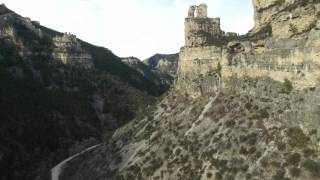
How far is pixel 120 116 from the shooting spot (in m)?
140

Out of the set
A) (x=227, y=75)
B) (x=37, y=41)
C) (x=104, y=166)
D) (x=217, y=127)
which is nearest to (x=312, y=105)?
(x=217, y=127)

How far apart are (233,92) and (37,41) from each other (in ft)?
379

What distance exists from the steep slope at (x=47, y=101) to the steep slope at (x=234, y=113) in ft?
85.6

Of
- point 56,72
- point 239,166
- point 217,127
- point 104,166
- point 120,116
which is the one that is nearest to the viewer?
point 239,166

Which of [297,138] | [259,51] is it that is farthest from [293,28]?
[297,138]

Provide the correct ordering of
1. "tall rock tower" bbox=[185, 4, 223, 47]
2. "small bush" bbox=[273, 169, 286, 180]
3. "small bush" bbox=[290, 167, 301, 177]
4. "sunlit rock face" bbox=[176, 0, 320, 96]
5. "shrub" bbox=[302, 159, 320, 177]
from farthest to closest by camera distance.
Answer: "tall rock tower" bbox=[185, 4, 223, 47] → "sunlit rock face" bbox=[176, 0, 320, 96] → "small bush" bbox=[273, 169, 286, 180] → "small bush" bbox=[290, 167, 301, 177] → "shrub" bbox=[302, 159, 320, 177]

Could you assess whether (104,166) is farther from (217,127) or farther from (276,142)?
(276,142)

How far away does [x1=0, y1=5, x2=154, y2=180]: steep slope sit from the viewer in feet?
348

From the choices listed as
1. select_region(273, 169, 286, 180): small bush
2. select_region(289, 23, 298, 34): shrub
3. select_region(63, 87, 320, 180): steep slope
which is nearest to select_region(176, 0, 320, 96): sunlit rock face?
select_region(289, 23, 298, 34): shrub

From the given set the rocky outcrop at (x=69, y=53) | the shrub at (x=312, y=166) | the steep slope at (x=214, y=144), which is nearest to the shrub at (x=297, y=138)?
the steep slope at (x=214, y=144)

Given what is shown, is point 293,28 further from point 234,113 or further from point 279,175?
point 279,175

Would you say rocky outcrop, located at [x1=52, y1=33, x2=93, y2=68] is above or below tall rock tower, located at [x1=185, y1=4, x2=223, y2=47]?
below

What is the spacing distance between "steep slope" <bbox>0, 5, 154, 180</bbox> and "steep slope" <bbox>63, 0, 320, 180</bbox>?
2609cm

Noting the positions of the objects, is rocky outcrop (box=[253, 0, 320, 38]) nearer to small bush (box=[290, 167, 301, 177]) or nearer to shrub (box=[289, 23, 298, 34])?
shrub (box=[289, 23, 298, 34])
